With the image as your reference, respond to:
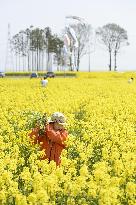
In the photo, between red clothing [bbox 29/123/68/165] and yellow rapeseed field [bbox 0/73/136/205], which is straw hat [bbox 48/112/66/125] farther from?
yellow rapeseed field [bbox 0/73/136/205]

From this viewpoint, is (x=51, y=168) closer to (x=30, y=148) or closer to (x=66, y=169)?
(x=66, y=169)

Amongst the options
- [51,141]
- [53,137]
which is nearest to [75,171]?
[53,137]

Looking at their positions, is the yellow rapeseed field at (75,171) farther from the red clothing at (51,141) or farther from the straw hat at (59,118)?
the straw hat at (59,118)

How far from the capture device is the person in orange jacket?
8891mm

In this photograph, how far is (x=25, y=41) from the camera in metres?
107

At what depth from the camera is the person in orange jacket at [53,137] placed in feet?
29.2

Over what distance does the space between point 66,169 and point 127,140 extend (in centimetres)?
311

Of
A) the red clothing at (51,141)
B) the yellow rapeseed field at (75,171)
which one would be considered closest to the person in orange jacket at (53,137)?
the red clothing at (51,141)

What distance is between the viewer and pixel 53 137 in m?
8.84

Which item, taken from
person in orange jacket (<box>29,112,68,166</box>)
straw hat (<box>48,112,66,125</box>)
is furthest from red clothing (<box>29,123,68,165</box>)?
straw hat (<box>48,112,66,125</box>)

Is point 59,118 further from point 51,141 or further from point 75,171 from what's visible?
point 75,171

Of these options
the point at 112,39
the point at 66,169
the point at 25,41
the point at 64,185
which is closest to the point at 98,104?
the point at 66,169

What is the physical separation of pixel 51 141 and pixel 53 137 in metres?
0.15

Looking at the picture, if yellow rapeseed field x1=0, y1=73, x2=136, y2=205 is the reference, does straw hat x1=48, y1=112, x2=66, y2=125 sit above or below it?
above
